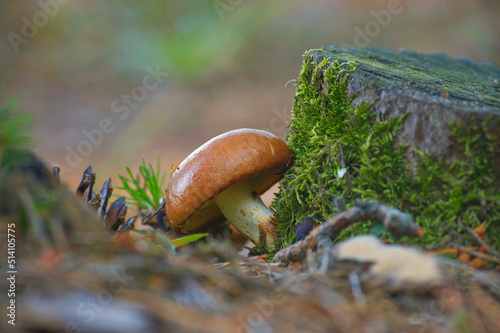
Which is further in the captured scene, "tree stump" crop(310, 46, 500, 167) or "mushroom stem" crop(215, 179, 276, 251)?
"mushroom stem" crop(215, 179, 276, 251)

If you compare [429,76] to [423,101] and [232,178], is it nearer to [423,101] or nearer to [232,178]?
[423,101]

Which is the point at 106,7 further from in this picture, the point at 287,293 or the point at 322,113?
the point at 287,293

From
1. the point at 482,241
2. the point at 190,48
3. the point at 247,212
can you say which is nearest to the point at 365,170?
the point at 482,241

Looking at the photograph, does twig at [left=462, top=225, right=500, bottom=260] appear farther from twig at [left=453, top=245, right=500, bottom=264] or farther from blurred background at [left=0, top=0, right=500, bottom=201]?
blurred background at [left=0, top=0, right=500, bottom=201]

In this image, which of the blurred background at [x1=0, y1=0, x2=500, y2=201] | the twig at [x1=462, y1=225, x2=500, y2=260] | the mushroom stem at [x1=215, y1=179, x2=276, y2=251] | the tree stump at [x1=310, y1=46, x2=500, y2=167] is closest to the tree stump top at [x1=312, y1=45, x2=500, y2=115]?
the tree stump at [x1=310, y1=46, x2=500, y2=167]

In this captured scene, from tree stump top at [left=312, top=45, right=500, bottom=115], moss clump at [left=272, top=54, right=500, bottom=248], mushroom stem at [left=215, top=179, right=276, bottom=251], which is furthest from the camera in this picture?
mushroom stem at [left=215, top=179, right=276, bottom=251]

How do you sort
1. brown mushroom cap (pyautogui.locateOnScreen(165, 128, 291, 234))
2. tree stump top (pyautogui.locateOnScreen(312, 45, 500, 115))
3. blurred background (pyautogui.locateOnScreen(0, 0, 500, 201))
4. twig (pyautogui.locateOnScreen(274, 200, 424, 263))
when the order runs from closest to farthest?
twig (pyautogui.locateOnScreen(274, 200, 424, 263)), tree stump top (pyautogui.locateOnScreen(312, 45, 500, 115)), brown mushroom cap (pyautogui.locateOnScreen(165, 128, 291, 234)), blurred background (pyautogui.locateOnScreen(0, 0, 500, 201))

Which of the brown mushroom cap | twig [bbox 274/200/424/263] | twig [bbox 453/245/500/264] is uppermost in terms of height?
the brown mushroom cap

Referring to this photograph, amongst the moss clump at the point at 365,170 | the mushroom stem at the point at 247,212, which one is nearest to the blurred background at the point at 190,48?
the mushroom stem at the point at 247,212
